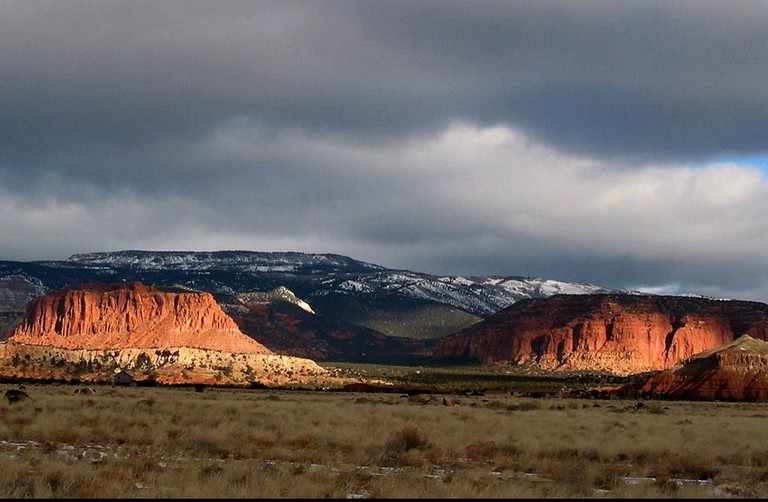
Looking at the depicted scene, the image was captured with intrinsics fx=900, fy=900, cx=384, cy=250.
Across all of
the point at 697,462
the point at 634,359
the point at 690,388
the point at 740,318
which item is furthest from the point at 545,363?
the point at 697,462

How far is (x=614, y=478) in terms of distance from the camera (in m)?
20.7

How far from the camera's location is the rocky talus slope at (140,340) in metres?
134

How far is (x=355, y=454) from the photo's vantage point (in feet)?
84.9

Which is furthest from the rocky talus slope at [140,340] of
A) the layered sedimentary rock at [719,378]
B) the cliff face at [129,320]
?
the layered sedimentary rock at [719,378]

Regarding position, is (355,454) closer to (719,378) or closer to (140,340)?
(719,378)

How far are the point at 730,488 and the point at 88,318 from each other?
606 feet

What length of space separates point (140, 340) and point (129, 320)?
15416mm

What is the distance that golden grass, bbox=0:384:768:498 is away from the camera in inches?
691

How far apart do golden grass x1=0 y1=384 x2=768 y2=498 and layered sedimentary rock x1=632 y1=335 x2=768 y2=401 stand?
60374 mm

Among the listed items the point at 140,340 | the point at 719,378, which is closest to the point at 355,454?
the point at 719,378

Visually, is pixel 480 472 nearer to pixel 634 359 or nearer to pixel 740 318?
pixel 634 359

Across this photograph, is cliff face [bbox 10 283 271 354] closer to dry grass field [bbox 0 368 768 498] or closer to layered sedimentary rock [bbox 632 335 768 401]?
layered sedimentary rock [bbox 632 335 768 401]

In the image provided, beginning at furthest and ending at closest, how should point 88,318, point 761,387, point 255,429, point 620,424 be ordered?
point 88,318, point 761,387, point 620,424, point 255,429

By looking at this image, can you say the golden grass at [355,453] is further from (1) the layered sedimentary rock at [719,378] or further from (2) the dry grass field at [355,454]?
(1) the layered sedimentary rock at [719,378]
